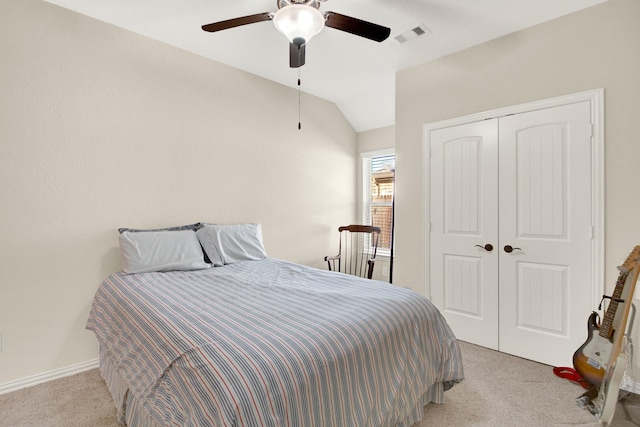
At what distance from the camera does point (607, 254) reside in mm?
2260

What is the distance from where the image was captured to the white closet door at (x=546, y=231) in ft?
7.76

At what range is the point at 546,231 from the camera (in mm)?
2518

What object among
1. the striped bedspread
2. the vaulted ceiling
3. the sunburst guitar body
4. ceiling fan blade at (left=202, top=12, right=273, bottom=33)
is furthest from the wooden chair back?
ceiling fan blade at (left=202, top=12, right=273, bottom=33)

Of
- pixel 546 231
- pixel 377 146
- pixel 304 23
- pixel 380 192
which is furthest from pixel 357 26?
pixel 380 192

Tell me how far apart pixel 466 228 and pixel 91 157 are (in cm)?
323

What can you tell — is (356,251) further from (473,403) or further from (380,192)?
(473,403)

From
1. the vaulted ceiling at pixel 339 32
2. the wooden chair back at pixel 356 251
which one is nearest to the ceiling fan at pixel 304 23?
the vaulted ceiling at pixel 339 32

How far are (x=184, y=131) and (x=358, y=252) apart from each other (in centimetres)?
283

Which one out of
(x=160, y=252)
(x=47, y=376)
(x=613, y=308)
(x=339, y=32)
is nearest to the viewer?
(x=613, y=308)

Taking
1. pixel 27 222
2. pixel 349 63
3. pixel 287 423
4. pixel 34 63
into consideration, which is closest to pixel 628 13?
pixel 349 63

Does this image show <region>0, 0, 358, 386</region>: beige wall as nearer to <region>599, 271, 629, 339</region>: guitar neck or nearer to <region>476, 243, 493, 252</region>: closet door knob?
<region>476, 243, 493, 252</region>: closet door knob

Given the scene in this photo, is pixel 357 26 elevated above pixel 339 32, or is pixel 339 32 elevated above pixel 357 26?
pixel 339 32

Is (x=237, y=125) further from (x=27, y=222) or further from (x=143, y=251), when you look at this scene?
(x=27, y=222)

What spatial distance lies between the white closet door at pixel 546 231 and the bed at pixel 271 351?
1136mm
